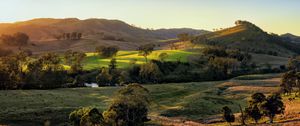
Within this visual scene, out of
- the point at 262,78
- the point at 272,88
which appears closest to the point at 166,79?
the point at 262,78

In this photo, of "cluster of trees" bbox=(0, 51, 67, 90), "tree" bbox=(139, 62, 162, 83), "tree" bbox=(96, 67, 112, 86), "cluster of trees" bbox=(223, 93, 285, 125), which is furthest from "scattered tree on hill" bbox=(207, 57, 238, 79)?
"cluster of trees" bbox=(223, 93, 285, 125)

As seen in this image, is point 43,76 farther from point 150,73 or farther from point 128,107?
point 128,107

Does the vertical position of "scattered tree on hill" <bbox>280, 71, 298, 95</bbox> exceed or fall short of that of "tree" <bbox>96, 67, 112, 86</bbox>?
it exceeds it

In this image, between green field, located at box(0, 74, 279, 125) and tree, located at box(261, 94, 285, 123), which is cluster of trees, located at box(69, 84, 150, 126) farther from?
tree, located at box(261, 94, 285, 123)

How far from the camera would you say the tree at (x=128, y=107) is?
230 ft

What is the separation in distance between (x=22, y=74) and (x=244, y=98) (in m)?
83.8

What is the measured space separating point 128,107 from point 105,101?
148ft

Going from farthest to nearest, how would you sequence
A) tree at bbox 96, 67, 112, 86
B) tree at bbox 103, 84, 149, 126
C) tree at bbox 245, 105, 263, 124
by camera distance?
tree at bbox 96, 67, 112, 86, tree at bbox 245, 105, 263, 124, tree at bbox 103, 84, 149, 126

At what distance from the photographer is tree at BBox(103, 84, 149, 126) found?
7000cm

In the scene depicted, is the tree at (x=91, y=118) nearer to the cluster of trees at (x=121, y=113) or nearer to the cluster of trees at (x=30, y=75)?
the cluster of trees at (x=121, y=113)

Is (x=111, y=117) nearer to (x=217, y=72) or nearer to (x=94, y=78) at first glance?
(x=94, y=78)

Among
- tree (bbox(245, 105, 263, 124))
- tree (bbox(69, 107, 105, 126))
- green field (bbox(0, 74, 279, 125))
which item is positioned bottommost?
green field (bbox(0, 74, 279, 125))

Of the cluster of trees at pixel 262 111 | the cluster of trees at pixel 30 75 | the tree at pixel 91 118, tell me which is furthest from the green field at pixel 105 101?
the tree at pixel 91 118

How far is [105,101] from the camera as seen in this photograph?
4535 inches
